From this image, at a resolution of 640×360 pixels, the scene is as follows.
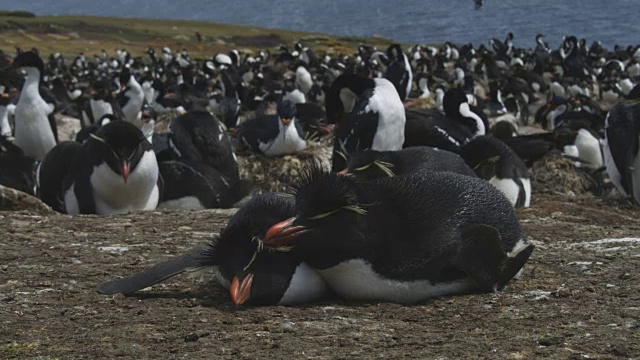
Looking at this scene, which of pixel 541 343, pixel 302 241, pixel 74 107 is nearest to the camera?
pixel 541 343

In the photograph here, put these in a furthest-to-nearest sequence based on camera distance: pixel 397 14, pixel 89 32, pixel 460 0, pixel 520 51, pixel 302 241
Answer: pixel 397 14
pixel 460 0
pixel 89 32
pixel 520 51
pixel 302 241

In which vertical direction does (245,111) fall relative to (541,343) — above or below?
below

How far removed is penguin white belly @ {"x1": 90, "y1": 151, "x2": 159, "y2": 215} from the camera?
8.05 metres

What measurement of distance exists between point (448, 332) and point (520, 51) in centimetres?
5090

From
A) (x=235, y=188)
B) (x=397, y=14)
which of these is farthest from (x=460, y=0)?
(x=235, y=188)

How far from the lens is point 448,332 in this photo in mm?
3707

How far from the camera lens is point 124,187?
8.12 metres

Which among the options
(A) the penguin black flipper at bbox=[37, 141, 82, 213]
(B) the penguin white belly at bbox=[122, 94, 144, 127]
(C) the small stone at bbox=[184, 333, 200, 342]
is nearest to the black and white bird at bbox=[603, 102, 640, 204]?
(A) the penguin black flipper at bbox=[37, 141, 82, 213]

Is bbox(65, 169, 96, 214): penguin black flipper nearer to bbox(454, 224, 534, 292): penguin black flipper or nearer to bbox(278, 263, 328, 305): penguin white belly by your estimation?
bbox(278, 263, 328, 305): penguin white belly

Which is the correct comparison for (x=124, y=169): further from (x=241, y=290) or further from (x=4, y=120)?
(x=4, y=120)

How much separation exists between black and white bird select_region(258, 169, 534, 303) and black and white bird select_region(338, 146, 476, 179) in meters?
0.80

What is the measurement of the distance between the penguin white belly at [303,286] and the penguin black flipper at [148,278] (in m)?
0.48

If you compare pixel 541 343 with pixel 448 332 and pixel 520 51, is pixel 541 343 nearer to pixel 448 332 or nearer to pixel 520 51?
pixel 448 332

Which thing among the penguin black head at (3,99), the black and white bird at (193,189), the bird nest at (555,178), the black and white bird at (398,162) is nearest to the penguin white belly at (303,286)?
the black and white bird at (398,162)
